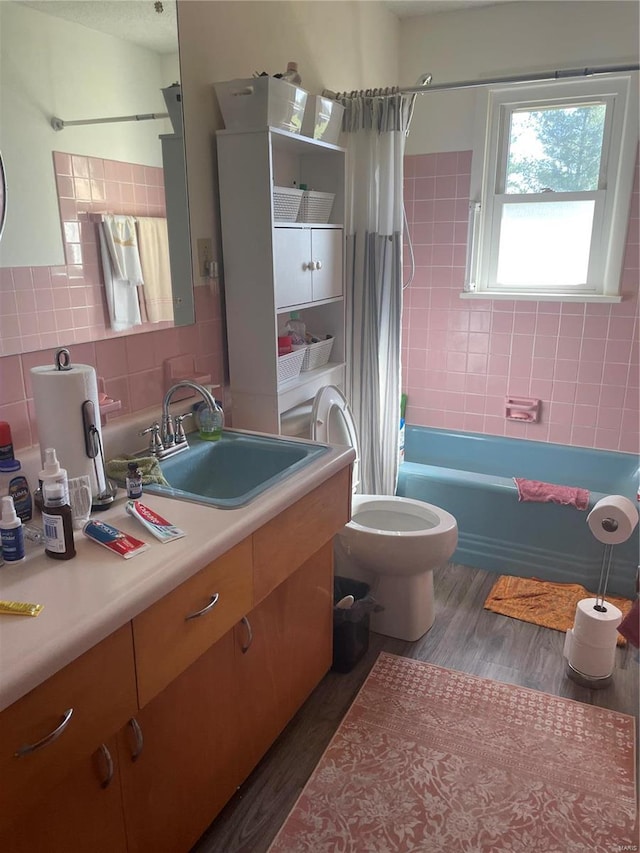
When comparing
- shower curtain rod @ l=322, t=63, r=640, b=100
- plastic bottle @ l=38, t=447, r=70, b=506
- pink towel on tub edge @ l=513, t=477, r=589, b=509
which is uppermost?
shower curtain rod @ l=322, t=63, r=640, b=100

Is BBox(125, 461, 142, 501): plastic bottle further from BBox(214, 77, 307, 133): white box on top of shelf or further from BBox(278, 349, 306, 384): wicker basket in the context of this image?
BBox(214, 77, 307, 133): white box on top of shelf

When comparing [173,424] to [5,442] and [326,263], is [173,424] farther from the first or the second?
[326,263]

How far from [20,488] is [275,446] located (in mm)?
738

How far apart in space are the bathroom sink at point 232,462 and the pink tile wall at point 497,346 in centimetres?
187

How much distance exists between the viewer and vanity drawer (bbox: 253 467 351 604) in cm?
148

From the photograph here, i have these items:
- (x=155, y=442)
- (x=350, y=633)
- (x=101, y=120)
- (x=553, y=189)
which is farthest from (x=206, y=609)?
(x=553, y=189)

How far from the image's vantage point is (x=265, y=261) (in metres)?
2.05

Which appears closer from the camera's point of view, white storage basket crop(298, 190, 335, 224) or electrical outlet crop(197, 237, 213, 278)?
electrical outlet crop(197, 237, 213, 278)

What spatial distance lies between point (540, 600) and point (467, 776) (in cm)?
101

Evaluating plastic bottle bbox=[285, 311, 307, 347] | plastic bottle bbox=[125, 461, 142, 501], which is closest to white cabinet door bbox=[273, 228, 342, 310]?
plastic bottle bbox=[285, 311, 307, 347]

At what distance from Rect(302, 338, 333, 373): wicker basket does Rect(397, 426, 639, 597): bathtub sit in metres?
0.74

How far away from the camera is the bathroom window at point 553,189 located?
2.99 metres

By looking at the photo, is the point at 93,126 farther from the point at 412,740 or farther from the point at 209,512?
the point at 412,740

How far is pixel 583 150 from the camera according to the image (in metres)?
3.08
